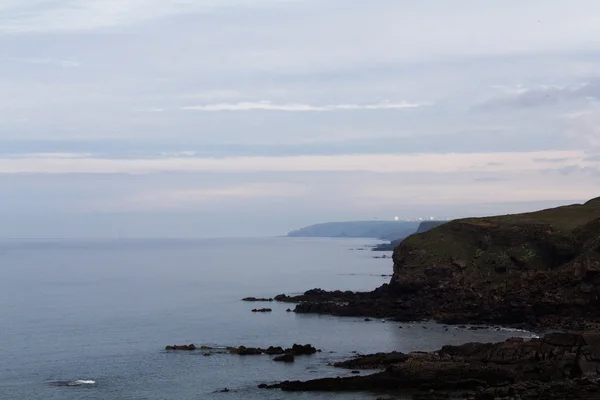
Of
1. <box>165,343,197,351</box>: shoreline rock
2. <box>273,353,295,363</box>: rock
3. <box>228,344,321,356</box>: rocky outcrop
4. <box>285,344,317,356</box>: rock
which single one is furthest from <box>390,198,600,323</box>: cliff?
<box>165,343,197,351</box>: shoreline rock

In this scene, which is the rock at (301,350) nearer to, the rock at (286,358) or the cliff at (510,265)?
the rock at (286,358)

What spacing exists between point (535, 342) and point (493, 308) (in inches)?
1436

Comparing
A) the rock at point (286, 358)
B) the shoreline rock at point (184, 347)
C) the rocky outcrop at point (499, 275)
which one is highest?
the rocky outcrop at point (499, 275)

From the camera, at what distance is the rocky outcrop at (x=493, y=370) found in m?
55.5

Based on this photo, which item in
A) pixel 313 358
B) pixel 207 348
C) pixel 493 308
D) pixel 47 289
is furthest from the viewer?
pixel 47 289

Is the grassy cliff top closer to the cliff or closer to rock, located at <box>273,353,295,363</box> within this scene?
the cliff

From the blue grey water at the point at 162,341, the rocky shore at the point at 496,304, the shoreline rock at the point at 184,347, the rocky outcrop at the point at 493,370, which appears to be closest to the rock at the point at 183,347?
the shoreline rock at the point at 184,347

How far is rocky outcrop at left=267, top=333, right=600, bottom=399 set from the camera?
55.5 metres

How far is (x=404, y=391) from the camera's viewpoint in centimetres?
5619

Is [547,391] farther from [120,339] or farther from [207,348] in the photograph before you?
[120,339]

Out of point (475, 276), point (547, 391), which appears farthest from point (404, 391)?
point (475, 276)

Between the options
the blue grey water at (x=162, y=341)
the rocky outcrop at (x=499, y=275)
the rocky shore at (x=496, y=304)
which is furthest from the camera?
the rocky outcrop at (x=499, y=275)

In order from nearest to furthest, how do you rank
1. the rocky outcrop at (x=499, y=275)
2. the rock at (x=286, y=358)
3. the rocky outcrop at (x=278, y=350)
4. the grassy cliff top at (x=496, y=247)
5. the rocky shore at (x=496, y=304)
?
the rocky shore at (x=496, y=304) < the rock at (x=286, y=358) < the rocky outcrop at (x=278, y=350) < the rocky outcrop at (x=499, y=275) < the grassy cliff top at (x=496, y=247)

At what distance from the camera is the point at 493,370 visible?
187ft
